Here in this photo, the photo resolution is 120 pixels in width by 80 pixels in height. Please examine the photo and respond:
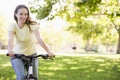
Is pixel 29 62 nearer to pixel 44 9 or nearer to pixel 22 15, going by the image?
pixel 22 15

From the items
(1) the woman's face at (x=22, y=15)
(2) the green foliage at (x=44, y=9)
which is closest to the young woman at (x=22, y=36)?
(1) the woman's face at (x=22, y=15)

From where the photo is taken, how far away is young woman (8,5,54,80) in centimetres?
528

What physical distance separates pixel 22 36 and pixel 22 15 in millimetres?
369

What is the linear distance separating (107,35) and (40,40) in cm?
4206

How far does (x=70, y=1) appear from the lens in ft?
63.8

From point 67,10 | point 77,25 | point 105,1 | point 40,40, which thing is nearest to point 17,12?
point 40,40

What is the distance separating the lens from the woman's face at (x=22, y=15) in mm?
5297

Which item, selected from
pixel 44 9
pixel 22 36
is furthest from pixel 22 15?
pixel 44 9

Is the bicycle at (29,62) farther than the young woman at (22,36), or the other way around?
the young woman at (22,36)

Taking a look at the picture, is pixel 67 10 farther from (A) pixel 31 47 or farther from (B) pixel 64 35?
(B) pixel 64 35

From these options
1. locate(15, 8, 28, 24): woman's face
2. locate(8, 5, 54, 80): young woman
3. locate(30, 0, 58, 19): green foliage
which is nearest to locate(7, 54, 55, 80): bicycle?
locate(8, 5, 54, 80): young woman

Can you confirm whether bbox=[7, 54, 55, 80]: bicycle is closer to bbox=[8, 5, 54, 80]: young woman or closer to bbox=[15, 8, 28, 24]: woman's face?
bbox=[8, 5, 54, 80]: young woman

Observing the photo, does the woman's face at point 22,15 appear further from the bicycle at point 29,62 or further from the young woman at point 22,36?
the bicycle at point 29,62

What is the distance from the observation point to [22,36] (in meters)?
5.47
